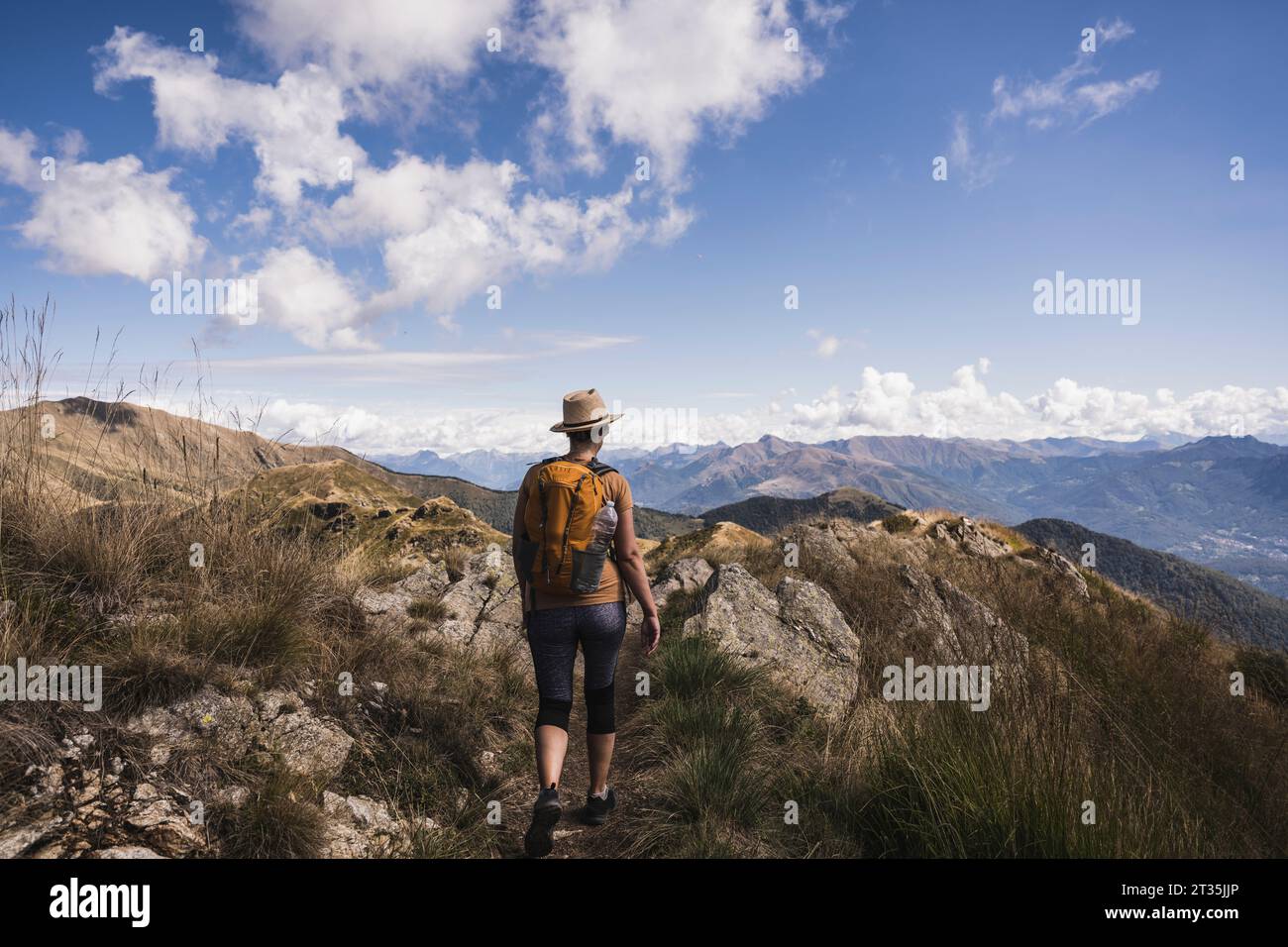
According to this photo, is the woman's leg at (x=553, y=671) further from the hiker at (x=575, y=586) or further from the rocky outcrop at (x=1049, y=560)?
the rocky outcrop at (x=1049, y=560)

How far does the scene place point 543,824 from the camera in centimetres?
338

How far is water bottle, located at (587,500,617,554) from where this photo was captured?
12.0ft

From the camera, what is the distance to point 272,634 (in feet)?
13.6

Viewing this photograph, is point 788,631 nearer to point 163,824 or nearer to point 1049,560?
point 163,824

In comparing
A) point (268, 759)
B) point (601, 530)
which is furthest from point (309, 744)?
point (601, 530)

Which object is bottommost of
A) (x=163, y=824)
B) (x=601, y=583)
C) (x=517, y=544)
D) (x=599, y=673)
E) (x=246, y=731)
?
(x=163, y=824)

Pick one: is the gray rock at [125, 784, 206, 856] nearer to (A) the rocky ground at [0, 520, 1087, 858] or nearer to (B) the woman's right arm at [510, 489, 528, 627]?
(A) the rocky ground at [0, 520, 1087, 858]

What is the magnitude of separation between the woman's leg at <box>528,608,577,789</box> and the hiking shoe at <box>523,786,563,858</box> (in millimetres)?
223

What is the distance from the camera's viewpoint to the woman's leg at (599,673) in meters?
3.73

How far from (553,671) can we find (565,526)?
1034 mm

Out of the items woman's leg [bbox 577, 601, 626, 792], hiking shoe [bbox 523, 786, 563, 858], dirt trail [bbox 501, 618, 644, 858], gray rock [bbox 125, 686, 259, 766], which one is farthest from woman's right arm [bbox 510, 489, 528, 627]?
gray rock [bbox 125, 686, 259, 766]
